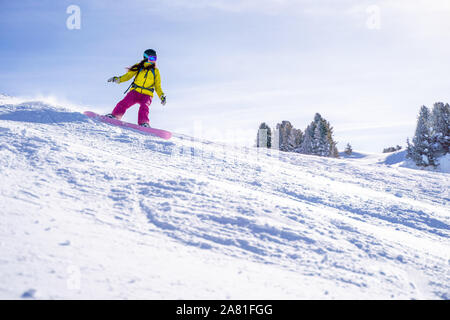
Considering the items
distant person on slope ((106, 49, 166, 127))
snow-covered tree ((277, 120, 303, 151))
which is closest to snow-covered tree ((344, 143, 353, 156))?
snow-covered tree ((277, 120, 303, 151))

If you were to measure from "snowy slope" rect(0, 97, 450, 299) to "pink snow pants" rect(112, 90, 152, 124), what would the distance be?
6.30ft

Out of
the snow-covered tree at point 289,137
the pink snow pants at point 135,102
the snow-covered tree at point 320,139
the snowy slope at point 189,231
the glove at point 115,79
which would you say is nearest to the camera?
the snowy slope at point 189,231

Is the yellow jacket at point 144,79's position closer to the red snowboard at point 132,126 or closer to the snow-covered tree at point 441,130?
the red snowboard at point 132,126

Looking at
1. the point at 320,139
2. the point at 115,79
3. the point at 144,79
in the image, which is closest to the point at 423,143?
the point at 320,139

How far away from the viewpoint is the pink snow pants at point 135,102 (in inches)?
266

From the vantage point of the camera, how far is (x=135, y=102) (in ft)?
22.8

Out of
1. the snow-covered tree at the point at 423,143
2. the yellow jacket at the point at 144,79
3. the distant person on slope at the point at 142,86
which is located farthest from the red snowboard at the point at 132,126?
the snow-covered tree at the point at 423,143

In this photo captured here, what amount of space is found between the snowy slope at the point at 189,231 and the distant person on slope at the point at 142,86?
1995 mm

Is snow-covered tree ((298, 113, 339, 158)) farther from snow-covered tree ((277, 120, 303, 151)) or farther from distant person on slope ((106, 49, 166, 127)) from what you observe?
distant person on slope ((106, 49, 166, 127))

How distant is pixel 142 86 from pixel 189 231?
5211mm

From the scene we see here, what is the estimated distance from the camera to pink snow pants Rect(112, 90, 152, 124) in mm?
6758

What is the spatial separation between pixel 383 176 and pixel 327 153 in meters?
34.1

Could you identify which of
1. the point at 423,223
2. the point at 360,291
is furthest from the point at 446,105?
the point at 360,291

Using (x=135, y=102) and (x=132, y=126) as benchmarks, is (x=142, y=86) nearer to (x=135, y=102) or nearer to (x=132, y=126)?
(x=135, y=102)
